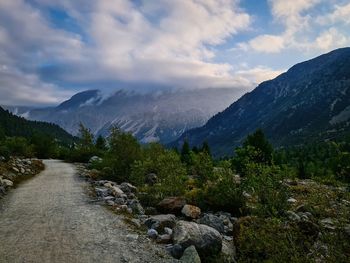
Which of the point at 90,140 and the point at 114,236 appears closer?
the point at 114,236

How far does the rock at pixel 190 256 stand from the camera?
1419 cm

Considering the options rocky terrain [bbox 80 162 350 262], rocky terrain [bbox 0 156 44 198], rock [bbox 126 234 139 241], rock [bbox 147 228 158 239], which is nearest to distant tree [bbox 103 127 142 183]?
rocky terrain [bbox 0 156 44 198]

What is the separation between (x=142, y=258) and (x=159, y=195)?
1247 cm

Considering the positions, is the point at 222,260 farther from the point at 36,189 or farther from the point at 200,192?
the point at 36,189

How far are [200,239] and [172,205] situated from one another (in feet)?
26.6

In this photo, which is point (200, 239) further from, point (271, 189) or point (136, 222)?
point (136, 222)

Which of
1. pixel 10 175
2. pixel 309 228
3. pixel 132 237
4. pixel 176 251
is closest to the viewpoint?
pixel 176 251

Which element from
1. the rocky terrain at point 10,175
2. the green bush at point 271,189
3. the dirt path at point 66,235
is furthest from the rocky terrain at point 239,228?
the rocky terrain at point 10,175

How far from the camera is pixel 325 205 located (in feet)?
36.8

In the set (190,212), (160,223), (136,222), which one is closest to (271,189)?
(190,212)

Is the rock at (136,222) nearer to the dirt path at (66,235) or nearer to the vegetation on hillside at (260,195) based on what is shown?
the dirt path at (66,235)

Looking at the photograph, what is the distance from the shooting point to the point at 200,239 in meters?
15.6

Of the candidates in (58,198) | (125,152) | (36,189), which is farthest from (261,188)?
(125,152)

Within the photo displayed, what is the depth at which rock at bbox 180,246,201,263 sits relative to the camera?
46.6ft
